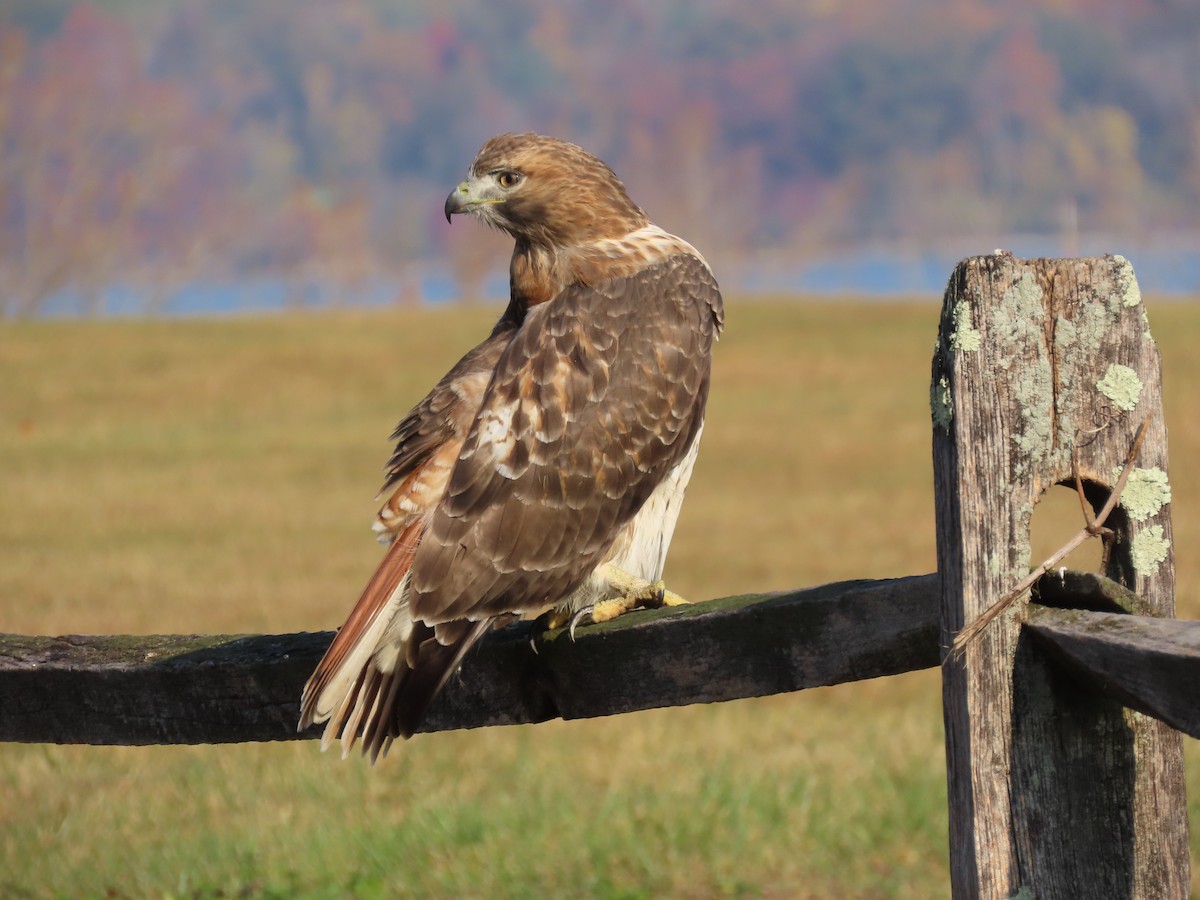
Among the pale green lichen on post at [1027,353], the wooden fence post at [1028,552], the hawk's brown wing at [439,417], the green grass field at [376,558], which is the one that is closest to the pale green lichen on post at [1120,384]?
the wooden fence post at [1028,552]

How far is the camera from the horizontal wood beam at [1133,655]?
241 centimetres

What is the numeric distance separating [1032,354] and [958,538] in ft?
1.11

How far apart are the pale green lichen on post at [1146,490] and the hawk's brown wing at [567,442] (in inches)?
62.2

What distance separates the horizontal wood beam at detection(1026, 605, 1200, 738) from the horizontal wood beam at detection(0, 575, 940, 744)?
0.37 metres

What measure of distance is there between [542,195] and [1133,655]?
8.81 feet

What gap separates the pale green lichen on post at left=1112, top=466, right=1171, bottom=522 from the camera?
2688mm

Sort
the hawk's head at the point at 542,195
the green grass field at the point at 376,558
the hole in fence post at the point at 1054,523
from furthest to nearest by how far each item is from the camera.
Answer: the hole in fence post at the point at 1054,523 < the green grass field at the point at 376,558 < the hawk's head at the point at 542,195

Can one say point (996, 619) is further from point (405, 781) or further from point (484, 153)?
point (405, 781)

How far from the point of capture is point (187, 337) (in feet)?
112

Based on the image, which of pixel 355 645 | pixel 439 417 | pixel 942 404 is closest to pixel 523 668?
pixel 355 645

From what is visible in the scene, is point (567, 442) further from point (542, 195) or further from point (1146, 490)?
point (1146, 490)

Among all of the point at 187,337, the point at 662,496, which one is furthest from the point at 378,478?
the point at 662,496

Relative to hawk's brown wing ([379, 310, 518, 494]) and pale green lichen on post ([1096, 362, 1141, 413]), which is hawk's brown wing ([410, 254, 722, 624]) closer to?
hawk's brown wing ([379, 310, 518, 494])

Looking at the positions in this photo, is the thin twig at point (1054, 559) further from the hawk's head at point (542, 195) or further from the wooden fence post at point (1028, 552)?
the hawk's head at point (542, 195)
